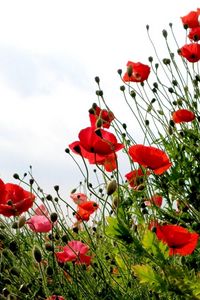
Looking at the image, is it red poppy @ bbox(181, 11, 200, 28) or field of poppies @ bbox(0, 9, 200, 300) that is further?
red poppy @ bbox(181, 11, 200, 28)

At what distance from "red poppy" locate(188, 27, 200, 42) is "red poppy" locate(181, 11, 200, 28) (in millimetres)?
35

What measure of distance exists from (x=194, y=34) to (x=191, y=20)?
133 millimetres

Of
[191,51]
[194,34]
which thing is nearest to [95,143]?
[191,51]

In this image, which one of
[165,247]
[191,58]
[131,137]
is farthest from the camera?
[191,58]

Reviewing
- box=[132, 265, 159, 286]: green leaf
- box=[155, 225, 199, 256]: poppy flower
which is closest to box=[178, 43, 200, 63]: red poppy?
box=[155, 225, 199, 256]: poppy flower

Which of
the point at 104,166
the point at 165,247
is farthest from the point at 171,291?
the point at 104,166

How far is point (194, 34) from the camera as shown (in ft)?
12.5

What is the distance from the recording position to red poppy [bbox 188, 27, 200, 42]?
12.4 ft

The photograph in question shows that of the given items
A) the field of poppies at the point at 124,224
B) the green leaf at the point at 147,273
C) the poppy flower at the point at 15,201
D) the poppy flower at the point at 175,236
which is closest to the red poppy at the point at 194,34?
the field of poppies at the point at 124,224

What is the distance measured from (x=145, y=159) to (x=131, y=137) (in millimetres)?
1298

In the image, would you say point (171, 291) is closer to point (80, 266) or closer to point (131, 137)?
point (80, 266)

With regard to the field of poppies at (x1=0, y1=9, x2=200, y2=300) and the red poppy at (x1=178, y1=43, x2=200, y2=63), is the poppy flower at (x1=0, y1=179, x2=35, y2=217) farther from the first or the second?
the red poppy at (x1=178, y1=43, x2=200, y2=63)

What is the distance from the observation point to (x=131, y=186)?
295 cm

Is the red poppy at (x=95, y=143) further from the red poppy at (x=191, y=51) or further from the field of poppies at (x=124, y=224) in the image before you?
the red poppy at (x=191, y=51)
